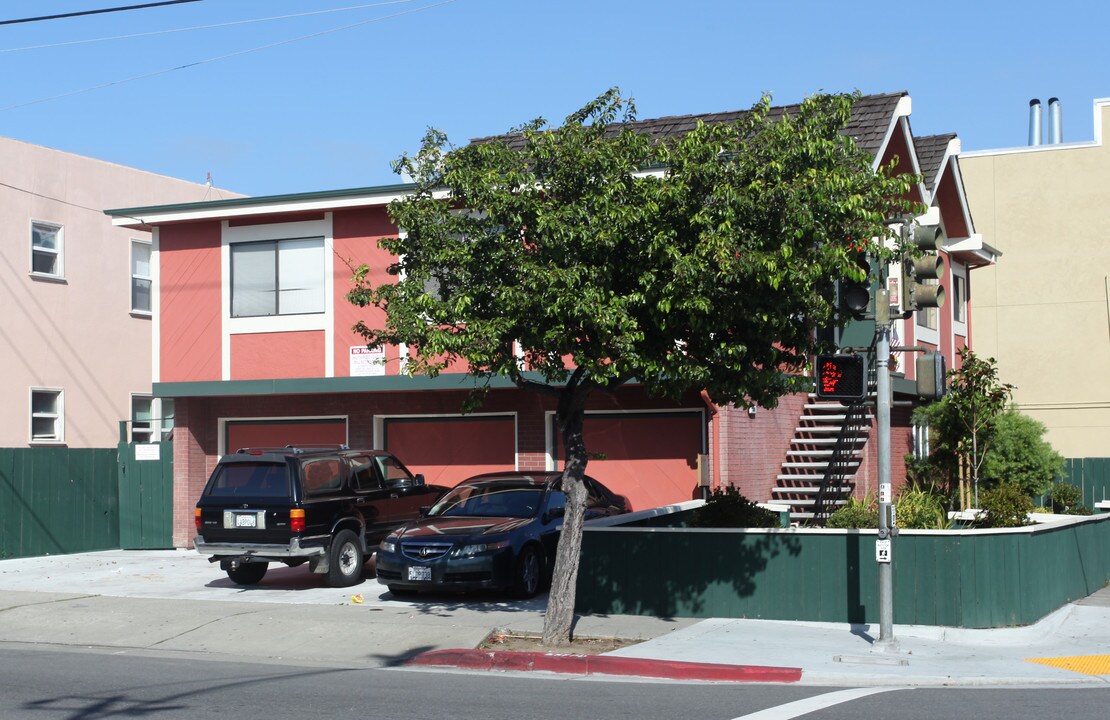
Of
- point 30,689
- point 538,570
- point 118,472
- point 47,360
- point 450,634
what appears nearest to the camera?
point 30,689

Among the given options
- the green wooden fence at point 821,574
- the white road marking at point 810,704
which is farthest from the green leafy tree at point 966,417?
the white road marking at point 810,704

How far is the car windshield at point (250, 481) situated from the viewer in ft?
55.7

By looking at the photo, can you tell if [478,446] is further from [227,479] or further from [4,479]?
[4,479]

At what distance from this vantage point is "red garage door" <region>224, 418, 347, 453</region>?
23.1 meters

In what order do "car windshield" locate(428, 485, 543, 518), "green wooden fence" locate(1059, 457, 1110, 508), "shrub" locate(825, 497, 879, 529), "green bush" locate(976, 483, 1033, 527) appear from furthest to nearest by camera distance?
"green wooden fence" locate(1059, 457, 1110, 508), "car windshield" locate(428, 485, 543, 518), "shrub" locate(825, 497, 879, 529), "green bush" locate(976, 483, 1033, 527)

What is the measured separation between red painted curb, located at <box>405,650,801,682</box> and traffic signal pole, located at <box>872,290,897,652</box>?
119cm

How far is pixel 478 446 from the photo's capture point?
22250 millimetres

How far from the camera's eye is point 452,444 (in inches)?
885

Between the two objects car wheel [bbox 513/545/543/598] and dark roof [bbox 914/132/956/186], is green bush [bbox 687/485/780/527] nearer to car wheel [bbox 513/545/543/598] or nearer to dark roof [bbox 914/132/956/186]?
car wheel [bbox 513/545/543/598]

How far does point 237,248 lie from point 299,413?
3082mm

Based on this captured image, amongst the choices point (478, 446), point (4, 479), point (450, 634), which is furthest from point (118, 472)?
point (450, 634)

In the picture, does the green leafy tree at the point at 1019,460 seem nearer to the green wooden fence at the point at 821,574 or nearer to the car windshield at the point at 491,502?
the green wooden fence at the point at 821,574

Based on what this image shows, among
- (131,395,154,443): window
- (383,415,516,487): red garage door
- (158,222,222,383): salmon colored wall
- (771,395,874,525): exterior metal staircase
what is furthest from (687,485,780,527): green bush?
(131,395,154,443): window

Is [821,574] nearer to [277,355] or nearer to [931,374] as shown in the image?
[931,374]
